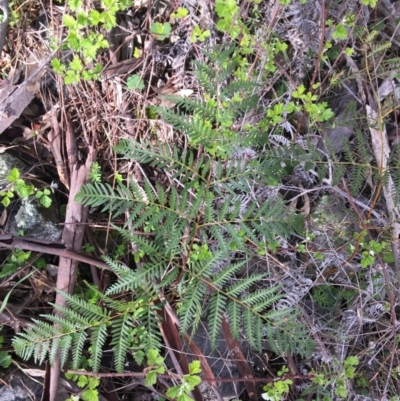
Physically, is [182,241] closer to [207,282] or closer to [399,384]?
[207,282]

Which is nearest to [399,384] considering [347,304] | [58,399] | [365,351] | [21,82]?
[365,351]

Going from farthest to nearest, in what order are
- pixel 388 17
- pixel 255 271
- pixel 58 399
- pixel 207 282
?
pixel 388 17 < pixel 255 271 < pixel 58 399 < pixel 207 282

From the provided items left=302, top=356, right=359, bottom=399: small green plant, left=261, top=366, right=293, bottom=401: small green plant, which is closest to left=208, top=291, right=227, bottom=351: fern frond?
left=261, top=366, right=293, bottom=401: small green plant

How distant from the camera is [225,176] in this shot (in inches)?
90.9

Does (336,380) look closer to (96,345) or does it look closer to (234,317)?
(234,317)

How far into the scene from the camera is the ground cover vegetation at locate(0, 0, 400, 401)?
2.40 metres

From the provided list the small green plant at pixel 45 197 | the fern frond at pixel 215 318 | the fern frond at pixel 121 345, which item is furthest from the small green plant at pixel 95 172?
the fern frond at pixel 215 318

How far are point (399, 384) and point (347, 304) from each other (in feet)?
1.78

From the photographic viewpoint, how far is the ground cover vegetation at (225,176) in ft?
7.88

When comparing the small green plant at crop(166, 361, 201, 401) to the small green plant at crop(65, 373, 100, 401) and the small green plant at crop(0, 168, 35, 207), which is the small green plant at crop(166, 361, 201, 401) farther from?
the small green plant at crop(0, 168, 35, 207)

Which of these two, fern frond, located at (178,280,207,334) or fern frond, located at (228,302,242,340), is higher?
fern frond, located at (178,280,207,334)

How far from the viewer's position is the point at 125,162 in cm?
266

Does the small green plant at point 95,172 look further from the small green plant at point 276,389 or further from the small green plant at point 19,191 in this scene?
the small green plant at point 276,389

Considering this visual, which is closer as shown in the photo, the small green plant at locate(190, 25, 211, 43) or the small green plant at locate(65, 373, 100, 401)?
the small green plant at locate(65, 373, 100, 401)
